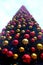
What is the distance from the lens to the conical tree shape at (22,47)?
12.0 m

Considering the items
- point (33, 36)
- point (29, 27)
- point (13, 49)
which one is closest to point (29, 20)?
point (29, 27)

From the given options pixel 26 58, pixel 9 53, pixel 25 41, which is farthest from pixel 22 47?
pixel 26 58

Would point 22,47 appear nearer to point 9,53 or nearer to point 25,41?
point 25,41

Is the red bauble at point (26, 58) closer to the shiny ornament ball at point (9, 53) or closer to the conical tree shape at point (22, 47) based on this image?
the conical tree shape at point (22, 47)

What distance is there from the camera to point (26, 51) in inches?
496

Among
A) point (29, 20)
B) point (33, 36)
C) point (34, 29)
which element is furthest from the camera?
point (29, 20)

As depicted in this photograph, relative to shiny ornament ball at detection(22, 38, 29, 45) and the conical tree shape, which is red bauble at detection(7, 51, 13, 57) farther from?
shiny ornament ball at detection(22, 38, 29, 45)

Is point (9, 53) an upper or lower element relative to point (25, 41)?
lower

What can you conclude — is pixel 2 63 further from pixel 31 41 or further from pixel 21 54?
pixel 31 41

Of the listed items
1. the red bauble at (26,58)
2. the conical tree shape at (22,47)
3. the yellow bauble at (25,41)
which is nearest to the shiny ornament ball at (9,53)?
the conical tree shape at (22,47)

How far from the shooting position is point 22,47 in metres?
12.8

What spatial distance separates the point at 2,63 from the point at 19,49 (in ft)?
4.07

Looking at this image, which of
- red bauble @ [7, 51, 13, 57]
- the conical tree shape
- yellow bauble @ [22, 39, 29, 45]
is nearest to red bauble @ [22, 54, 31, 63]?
the conical tree shape

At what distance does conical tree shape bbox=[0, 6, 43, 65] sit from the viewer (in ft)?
39.5
